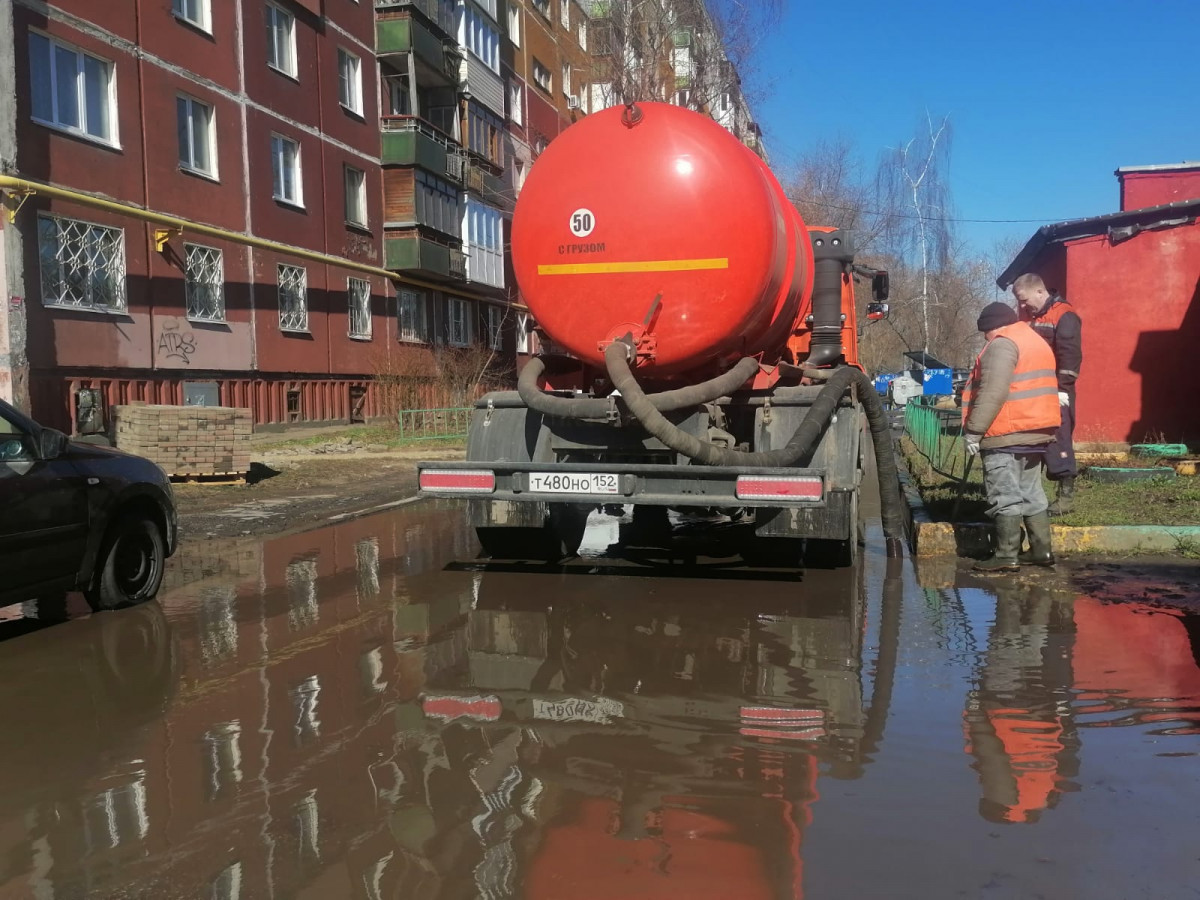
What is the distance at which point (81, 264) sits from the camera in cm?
1622

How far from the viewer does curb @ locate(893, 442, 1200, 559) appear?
23.6 ft

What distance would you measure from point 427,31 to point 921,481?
21305 millimetres

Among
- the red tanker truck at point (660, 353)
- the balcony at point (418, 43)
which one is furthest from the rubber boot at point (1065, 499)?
the balcony at point (418, 43)

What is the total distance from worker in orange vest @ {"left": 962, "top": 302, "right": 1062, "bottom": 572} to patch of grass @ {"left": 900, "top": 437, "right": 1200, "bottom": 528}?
3.41 ft

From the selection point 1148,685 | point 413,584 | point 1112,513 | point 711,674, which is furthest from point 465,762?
point 1112,513

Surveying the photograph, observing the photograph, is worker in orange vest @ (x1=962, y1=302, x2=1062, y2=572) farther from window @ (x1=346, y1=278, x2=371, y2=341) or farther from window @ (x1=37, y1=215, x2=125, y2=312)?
window @ (x1=346, y1=278, x2=371, y2=341)

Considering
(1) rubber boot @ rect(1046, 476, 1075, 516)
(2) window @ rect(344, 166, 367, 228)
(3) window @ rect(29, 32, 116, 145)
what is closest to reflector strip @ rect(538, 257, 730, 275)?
(1) rubber boot @ rect(1046, 476, 1075, 516)

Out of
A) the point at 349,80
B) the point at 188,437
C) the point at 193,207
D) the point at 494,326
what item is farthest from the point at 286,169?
the point at 188,437

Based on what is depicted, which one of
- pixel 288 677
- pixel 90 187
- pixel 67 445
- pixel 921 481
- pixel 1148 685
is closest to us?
pixel 1148 685

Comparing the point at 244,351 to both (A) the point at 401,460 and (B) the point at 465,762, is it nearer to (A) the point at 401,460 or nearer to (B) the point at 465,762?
(A) the point at 401,460

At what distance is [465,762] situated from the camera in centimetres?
356

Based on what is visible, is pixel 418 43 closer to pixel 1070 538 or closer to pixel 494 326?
pixel 494 326

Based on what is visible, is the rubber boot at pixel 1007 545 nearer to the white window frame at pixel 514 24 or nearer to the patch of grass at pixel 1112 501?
the patch of grass at pixel 1112 501

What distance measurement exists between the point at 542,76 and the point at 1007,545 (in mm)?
36516
